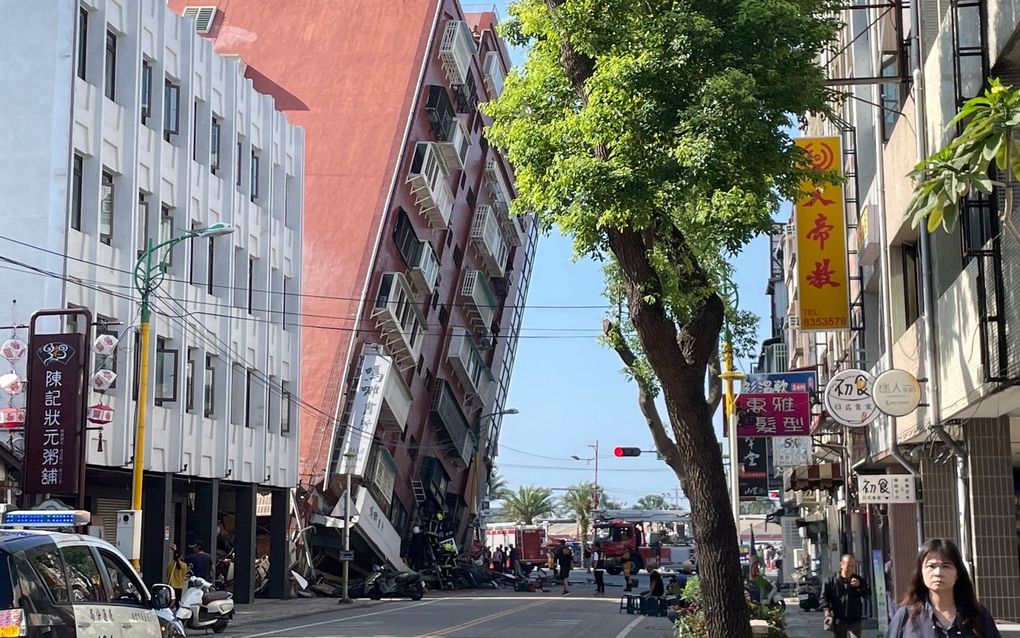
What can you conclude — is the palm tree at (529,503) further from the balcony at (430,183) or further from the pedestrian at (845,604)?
the pedestrian at (845,604)

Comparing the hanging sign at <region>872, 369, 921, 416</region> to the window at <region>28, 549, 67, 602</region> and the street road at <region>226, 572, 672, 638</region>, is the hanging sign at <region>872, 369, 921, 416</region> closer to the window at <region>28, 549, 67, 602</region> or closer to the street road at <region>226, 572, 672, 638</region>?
the street road at <region>226, 572, 672, 638</region>

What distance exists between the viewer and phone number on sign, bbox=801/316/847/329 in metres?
24.4

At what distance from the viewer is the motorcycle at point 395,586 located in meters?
43.1

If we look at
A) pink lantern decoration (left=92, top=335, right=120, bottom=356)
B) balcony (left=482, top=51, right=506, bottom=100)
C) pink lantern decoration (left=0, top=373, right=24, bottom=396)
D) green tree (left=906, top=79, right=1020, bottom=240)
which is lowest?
green tree (left=906, top=79, right=1020, bottom=240)

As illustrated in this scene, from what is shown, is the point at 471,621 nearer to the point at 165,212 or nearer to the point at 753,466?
the point at 165,212

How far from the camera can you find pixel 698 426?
50.3 ft

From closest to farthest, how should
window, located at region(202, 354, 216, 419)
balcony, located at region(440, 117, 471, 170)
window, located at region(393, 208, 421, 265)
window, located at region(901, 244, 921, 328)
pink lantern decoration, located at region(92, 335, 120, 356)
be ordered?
window, located at region(901, 244, 921, 328) → pink lantern decoration, located at region(92, 335, 120, 356) → window, located at region(202, 354, 216, 419) → window, located at region(393, 208, 421, 265) → balcony, located at region(440, 117, 471, 170)

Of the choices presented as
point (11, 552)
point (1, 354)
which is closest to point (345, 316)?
point (1, 354)

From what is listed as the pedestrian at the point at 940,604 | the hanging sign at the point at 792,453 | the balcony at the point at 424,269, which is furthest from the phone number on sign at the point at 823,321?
the balcony at the point at 424,269

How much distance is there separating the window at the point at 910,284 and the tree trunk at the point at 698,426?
6664mm

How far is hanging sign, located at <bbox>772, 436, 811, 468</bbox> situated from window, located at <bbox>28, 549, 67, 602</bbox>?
32.1 meters

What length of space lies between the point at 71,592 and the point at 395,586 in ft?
111

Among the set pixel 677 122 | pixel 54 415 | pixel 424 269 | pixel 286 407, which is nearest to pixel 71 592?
pixel 677 122

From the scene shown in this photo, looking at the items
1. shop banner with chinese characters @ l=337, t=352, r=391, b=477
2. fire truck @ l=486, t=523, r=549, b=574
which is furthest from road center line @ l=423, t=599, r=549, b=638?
fire truck @ l=486, t=523, r=549, b=574
